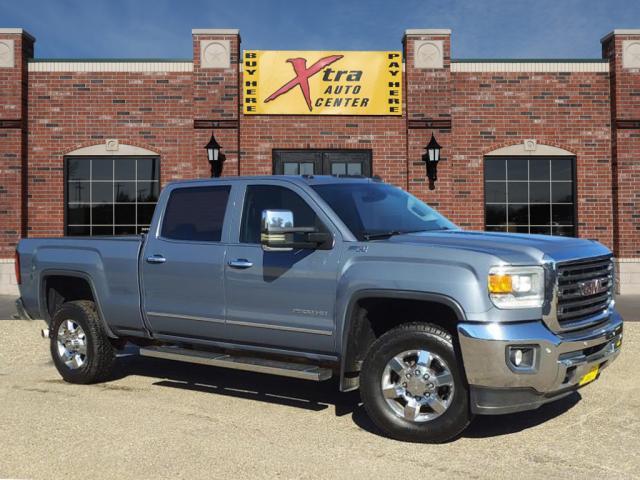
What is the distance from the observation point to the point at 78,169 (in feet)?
53.1

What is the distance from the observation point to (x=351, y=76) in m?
15.9

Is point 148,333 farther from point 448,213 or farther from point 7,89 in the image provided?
point 7,89

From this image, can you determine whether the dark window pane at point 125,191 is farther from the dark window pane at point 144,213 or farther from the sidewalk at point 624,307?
the sidewalk at point 624,307

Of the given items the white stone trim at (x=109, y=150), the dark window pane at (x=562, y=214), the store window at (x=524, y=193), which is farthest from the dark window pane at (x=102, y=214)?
the dark window pane at (x=562, y=214)

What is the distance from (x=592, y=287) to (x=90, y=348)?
4650mm

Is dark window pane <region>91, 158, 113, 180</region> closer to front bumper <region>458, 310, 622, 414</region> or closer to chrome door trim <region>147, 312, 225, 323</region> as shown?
chrome door trim <region>147, 312, 225, 323</region>

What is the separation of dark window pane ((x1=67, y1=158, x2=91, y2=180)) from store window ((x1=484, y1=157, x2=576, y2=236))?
9.20 metres

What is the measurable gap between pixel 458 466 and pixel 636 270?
43.3 feet

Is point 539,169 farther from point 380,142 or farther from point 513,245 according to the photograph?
point 513,245

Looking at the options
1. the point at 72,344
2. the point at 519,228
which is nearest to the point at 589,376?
the point at 72,344

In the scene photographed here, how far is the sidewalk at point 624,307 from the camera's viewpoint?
11881mm

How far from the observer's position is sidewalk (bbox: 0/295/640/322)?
1188cm

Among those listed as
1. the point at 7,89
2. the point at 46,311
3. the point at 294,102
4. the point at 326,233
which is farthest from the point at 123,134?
the point at 326,233

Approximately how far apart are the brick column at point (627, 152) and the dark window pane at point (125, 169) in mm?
11061
